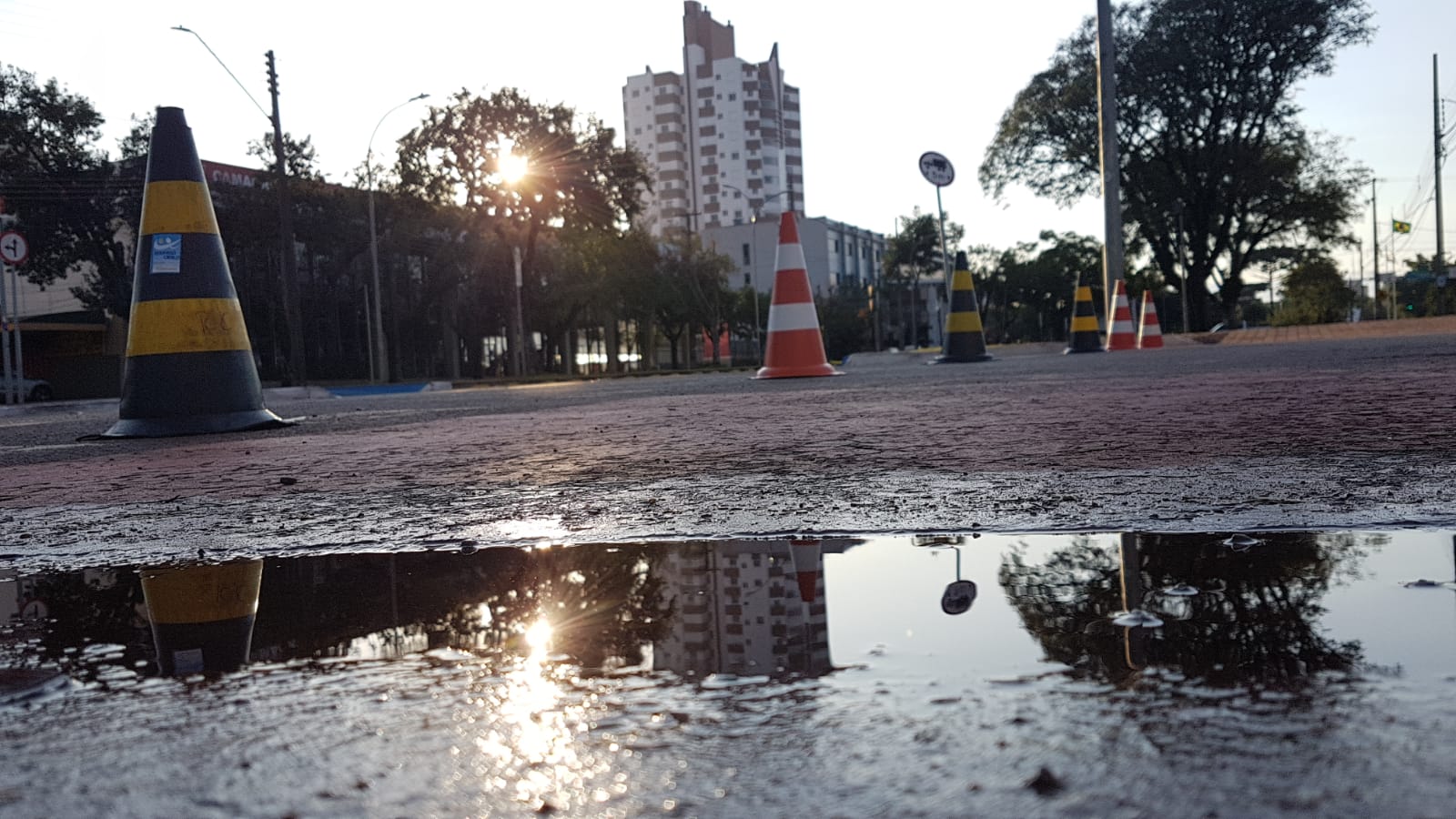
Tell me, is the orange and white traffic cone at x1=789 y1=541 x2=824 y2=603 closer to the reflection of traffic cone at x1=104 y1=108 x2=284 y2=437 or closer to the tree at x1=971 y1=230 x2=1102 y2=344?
the reflection of traffic cone at x1=104 y1=108 x2=284 y2=437

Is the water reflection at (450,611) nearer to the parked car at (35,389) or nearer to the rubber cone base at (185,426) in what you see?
the rubber cone base at (185,426)

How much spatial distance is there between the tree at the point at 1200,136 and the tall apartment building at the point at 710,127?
279ft

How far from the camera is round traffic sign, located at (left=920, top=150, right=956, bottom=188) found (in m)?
21.8

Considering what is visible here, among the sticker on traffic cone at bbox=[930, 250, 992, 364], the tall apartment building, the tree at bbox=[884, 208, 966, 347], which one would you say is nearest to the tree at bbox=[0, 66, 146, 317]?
the sticker on traffic cone at bbox=[930, 250, 992, 364]

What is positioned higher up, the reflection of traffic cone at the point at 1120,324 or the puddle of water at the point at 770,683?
the reflection of traffic cone at the point at 1120,324

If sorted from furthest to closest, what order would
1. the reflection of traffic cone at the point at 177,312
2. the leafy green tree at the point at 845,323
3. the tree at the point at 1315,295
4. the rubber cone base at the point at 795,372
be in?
the leafy green tree at the point at 845,323 < the tree at the point at 1315,295 < the rubber cone base at the point at 795,372 < the reflection of traffic cone at the point at 177,312

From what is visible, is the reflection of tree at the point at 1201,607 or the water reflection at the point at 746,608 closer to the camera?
the reflection of tree at the point at 1201,607

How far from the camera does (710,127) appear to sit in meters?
129

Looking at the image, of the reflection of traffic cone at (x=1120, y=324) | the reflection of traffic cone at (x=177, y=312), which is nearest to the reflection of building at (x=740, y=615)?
the reflection of traffic cone at (x=177, y=312)

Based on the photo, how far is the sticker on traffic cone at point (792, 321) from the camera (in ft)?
42.8

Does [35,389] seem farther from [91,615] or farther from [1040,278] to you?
[1040,278]

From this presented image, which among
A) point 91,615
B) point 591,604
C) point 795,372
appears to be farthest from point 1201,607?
point 795,372

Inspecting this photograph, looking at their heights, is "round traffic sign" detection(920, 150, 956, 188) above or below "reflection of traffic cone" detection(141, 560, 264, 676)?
above

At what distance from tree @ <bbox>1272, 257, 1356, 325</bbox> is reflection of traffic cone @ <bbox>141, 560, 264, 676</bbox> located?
154 ft
